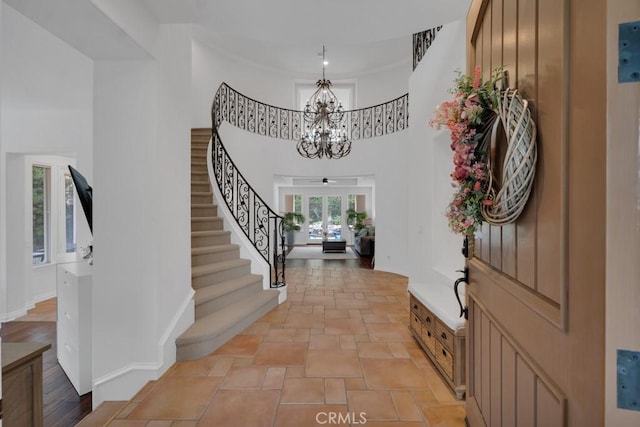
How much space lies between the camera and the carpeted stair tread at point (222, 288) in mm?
3051

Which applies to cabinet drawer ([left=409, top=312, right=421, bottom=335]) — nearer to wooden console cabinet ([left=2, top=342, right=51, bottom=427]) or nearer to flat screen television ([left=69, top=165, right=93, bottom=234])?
wooden console cabinet ([left=2, top=342, right=51, bottom=427])

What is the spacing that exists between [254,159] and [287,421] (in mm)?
5694

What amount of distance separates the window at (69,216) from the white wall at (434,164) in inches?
260

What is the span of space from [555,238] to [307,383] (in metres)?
2.01

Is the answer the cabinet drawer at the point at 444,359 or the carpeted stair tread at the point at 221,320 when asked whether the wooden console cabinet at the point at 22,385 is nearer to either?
the carpeted stair tread at the point at 221,320

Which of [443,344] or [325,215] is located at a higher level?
[325,215]

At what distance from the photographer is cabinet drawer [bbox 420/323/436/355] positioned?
2482 mm

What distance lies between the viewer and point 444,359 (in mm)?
2268

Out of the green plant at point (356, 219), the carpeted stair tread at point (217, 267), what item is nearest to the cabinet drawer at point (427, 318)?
the carpeted stair tread at point (217, 267)

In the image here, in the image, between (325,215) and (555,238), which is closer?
(555,238)

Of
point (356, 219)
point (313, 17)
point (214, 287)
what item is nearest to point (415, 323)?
point (214, 287)

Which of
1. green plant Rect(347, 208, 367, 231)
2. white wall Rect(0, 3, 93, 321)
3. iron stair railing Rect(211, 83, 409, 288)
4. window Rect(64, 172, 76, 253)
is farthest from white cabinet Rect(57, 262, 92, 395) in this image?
green plant Rect(347, 208, 367, 231)

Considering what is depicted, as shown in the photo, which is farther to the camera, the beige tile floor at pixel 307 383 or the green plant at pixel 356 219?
the green plant at pixel 356 219

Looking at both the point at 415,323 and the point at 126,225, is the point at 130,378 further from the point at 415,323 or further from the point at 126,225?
the point at 415,323
